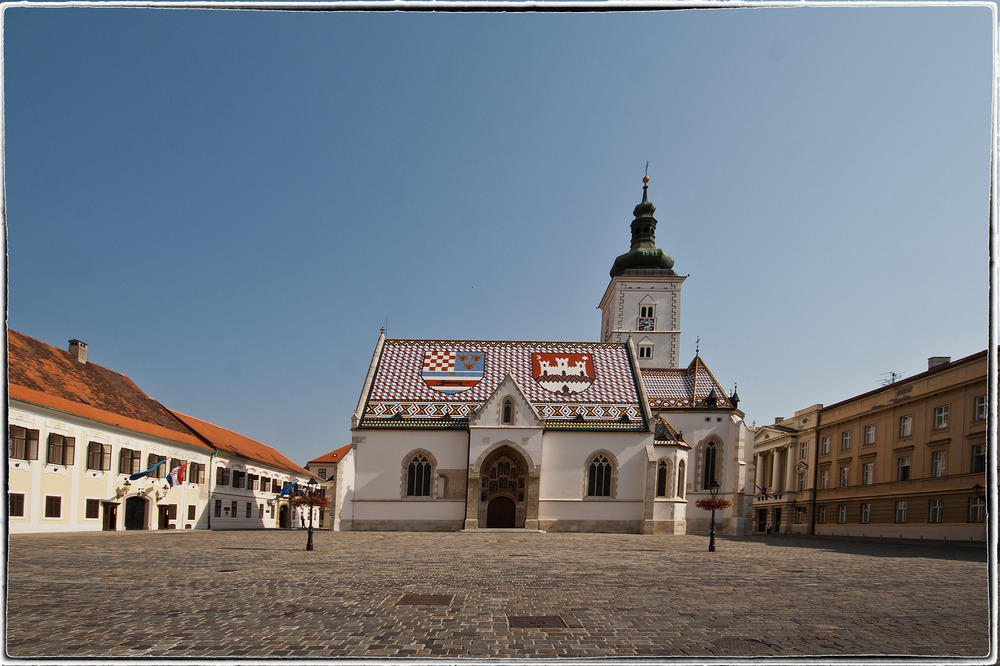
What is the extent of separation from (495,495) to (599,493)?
6.16 metres

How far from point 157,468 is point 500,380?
2066 cm

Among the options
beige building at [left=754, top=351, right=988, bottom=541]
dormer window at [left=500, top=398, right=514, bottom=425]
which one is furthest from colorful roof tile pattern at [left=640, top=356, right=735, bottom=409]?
dormer window at [left=500, top=398, right=514, bottom=425]

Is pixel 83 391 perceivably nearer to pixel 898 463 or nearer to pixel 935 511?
pixel 898 463

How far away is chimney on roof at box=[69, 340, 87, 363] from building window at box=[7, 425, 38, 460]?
11.0 m

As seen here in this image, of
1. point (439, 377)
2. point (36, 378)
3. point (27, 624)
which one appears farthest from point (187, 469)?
point (27, 624)

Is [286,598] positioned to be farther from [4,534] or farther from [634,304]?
[634,304]

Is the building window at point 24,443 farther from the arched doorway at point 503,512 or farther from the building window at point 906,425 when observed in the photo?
the building window at point 906,425

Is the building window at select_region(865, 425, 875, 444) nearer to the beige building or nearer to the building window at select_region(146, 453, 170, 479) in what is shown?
the beige building

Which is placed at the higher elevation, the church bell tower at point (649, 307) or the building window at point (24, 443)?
the church bell tower at point (649, 307)

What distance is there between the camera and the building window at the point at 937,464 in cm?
3272

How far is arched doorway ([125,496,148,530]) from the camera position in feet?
128

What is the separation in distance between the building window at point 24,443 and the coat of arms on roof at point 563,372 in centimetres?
2728

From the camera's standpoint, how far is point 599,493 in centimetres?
4309

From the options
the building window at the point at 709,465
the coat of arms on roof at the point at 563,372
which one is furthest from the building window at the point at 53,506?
the building window at the point at 709,465
